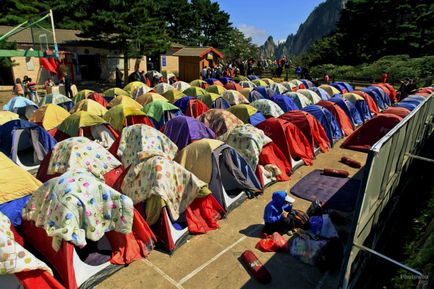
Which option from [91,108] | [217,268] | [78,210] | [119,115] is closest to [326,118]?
[119,115]

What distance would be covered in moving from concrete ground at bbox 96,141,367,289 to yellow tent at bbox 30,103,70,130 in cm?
793

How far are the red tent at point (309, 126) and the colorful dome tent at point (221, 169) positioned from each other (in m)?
3.87

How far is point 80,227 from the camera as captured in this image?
201 inches

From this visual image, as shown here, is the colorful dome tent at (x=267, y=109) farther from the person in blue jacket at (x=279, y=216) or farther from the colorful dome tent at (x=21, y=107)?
the colorful dome tent at (x=21, y=107)

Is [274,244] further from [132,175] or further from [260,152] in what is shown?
[132,175]

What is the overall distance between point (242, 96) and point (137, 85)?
647 cm

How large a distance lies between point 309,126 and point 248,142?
3629 mm

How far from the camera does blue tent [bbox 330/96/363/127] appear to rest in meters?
14.7

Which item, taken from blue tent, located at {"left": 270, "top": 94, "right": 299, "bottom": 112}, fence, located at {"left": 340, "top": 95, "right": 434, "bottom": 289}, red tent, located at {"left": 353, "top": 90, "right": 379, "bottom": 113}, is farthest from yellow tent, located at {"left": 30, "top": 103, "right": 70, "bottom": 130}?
red tent, located at {"left": 353, "top": 90, "right": 379, "bottom": 113}

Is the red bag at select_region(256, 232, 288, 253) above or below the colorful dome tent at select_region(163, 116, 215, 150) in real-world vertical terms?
below

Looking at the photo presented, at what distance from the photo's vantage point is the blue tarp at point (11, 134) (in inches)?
382

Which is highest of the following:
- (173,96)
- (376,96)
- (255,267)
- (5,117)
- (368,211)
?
(376,96)

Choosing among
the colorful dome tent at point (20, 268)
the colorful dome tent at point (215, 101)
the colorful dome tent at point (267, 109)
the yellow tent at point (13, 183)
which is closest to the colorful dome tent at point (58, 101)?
the colorful dome tent at point (215, 101)

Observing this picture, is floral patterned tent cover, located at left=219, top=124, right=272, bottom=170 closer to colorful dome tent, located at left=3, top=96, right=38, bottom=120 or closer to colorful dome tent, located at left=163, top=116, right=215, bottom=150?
colorful dome tent, located at left=163, top=116, right=215, bottom=150
